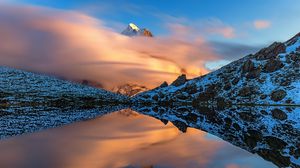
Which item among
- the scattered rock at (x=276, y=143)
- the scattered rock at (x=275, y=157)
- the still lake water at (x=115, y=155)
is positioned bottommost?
the still lake water at (x=115, y=155)

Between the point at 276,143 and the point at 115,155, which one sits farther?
the point at 276,143

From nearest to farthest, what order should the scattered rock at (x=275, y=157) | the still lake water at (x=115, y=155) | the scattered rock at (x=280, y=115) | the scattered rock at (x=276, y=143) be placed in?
the still lake water at (x=115, y=155), the scattered rock at (x=275, y=157), the scattered rock at (x=276, y=143), the scattered rock at (x=280, y=115)

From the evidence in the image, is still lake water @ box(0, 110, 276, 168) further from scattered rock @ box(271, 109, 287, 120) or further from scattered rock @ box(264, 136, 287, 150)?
scattered rock @ box(271, 109, 287, 120)

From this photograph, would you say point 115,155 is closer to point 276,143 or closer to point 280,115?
point 276,143

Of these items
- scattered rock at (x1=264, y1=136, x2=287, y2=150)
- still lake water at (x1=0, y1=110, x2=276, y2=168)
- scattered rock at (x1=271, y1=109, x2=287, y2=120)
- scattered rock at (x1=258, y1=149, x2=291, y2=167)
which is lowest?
still lake water at (x1=0, y1=110, x2=276, y2=168)

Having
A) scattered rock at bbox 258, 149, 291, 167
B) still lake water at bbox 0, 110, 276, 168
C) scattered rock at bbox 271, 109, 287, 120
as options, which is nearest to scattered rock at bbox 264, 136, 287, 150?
scattered rock at bbox 258, 149, 291, 167

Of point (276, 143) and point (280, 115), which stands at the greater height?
point (280, 115)

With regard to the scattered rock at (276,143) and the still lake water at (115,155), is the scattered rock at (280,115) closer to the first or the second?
the scattered rock at (276,143)

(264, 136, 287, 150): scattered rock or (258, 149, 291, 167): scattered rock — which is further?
(264, 136, 287, 150): scattered rock

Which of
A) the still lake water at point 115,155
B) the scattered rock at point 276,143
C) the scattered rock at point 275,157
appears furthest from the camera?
the scattered rock at point 276,143

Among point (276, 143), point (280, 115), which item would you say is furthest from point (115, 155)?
point (280, 115)

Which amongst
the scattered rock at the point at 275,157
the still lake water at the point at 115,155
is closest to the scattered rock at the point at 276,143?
the scattered rock at the point at 275,157

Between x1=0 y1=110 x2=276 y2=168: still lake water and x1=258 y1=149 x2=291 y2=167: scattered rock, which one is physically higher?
x1=258 y1=149 x2=291 y2=167: scattered rock

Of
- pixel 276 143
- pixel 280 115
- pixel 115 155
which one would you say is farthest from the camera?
pixel 280 115
